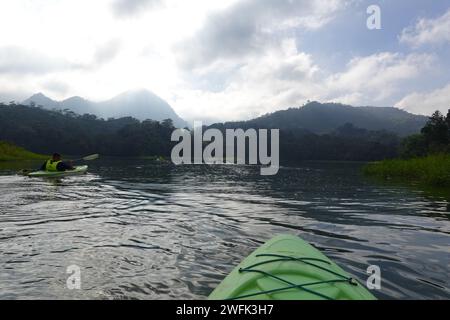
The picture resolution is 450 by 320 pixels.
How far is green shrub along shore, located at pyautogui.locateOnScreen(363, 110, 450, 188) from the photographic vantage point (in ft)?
72.2

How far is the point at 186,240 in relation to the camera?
8516mm

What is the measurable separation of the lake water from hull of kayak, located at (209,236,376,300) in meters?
0.91

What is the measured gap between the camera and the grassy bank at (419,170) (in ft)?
70.3

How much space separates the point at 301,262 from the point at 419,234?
5.63 meters

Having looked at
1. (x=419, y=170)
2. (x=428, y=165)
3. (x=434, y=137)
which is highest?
(x=434, y=137)

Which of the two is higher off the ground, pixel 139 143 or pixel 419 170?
pixel 139 143

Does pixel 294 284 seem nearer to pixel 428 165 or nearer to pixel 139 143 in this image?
pixel 428 165

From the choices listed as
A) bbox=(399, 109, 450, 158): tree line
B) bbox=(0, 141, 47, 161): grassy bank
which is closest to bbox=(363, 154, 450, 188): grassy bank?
bbox=(399, 109, 450, 158): tree line

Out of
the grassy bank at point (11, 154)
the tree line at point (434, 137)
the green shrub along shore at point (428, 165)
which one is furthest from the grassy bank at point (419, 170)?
the grassy bank at point (11, 154)

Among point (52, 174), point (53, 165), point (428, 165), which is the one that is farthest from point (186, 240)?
point (428, 165)

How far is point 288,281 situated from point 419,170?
2611 cm

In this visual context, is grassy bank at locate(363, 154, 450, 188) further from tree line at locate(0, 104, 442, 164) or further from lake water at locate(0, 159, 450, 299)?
tree line at locate(0, 104, 442, 164)

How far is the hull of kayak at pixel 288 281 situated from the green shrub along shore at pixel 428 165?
62.9ft
